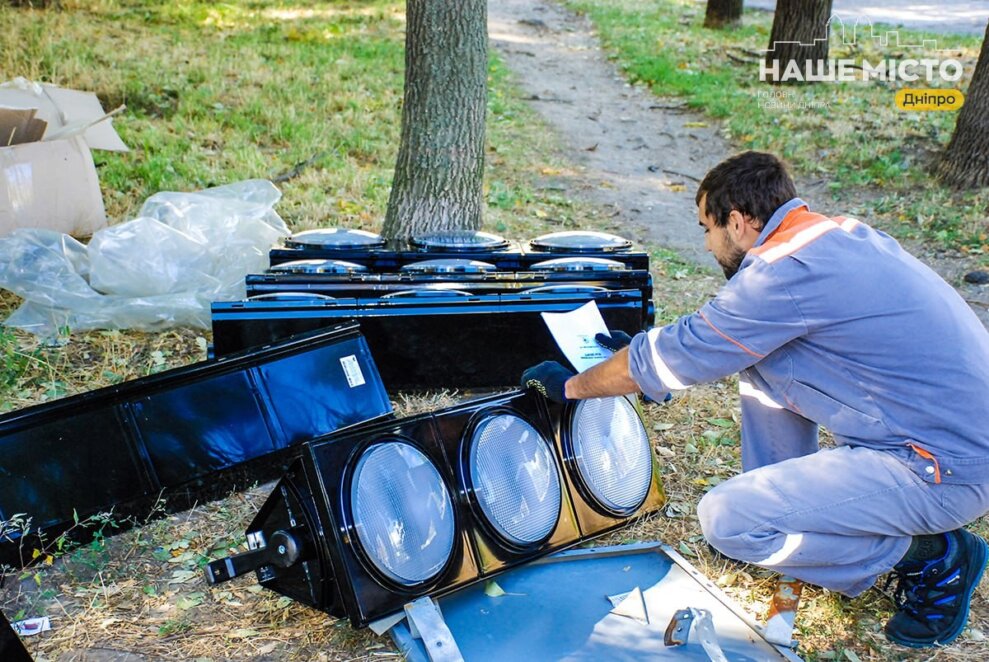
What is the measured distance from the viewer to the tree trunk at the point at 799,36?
10008 millimetres

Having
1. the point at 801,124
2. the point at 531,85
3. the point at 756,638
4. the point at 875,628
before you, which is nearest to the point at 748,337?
the point at 756,638

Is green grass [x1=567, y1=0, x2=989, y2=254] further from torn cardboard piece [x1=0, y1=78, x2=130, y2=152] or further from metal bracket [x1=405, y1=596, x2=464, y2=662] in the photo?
torn cardboard piece [x1=0, y1=78, x2=130, y2=152]

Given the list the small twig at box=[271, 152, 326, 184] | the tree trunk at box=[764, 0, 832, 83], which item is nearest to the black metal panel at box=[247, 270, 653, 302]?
the small twig at box=[271, 152, 326, 184]

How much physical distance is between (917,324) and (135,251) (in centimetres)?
351

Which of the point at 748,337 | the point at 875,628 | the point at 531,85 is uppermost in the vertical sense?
the point at 531,85

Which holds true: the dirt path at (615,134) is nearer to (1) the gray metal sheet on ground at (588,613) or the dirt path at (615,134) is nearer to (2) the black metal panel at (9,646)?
(1) the gray metal sheet on ground at (588,613)

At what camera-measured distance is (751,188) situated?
2.63 meters

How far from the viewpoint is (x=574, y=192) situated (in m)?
7.12

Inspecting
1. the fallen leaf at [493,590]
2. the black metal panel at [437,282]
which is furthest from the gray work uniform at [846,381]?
the black metal panel at [437,282]

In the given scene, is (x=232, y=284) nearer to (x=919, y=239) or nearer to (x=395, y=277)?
(x=395, y=277)

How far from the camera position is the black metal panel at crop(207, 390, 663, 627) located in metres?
2.33

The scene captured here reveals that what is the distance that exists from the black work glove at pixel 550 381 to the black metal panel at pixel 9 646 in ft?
5.13

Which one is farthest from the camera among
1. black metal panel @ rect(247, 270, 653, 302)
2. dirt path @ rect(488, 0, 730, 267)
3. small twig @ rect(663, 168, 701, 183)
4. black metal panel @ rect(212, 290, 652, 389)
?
small twig @ rect(663, 168, 701, 183)

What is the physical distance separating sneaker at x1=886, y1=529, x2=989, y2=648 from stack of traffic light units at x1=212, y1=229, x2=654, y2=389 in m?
1.45
